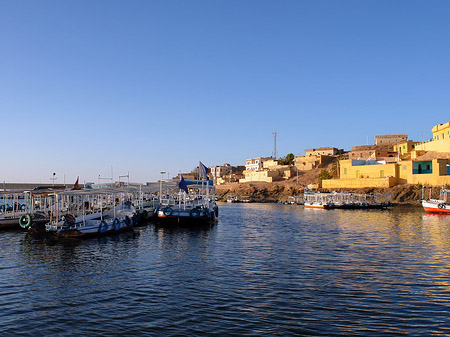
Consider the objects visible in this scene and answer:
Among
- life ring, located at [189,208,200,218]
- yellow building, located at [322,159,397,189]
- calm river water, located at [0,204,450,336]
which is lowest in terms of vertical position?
calm river water, located at [0,204,450,336]

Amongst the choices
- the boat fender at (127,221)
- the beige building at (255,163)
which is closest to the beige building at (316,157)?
the beige building at (255,163)

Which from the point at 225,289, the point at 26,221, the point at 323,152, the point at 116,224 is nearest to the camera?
the point at 225,289

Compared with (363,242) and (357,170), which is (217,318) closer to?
(363,242)

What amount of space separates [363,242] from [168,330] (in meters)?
22.1

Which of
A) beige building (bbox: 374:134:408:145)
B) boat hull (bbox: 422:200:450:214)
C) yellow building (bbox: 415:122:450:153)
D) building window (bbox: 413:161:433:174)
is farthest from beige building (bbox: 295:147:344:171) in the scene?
boat hull (bbox: 422:200:450:214)

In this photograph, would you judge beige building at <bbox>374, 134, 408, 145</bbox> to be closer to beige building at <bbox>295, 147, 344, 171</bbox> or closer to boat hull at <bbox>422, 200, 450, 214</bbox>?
beige building at <bbox>295, 147, 344, 171</bbox>

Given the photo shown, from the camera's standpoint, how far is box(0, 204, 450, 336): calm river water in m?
11.9

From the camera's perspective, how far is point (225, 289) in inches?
629

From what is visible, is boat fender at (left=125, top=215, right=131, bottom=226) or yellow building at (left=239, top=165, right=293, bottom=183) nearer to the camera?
boat fender at (left=125, top=215, right=131, bottom=226)

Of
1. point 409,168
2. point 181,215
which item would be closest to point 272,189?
point 409,168

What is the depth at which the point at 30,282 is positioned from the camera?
17.3 metres

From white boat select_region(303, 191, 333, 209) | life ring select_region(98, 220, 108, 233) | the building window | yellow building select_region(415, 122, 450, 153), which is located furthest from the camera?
yellow building select_region(415, 122, 450, 153)

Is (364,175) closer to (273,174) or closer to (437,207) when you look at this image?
(437,207)

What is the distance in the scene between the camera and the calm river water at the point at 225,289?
11938 mm
